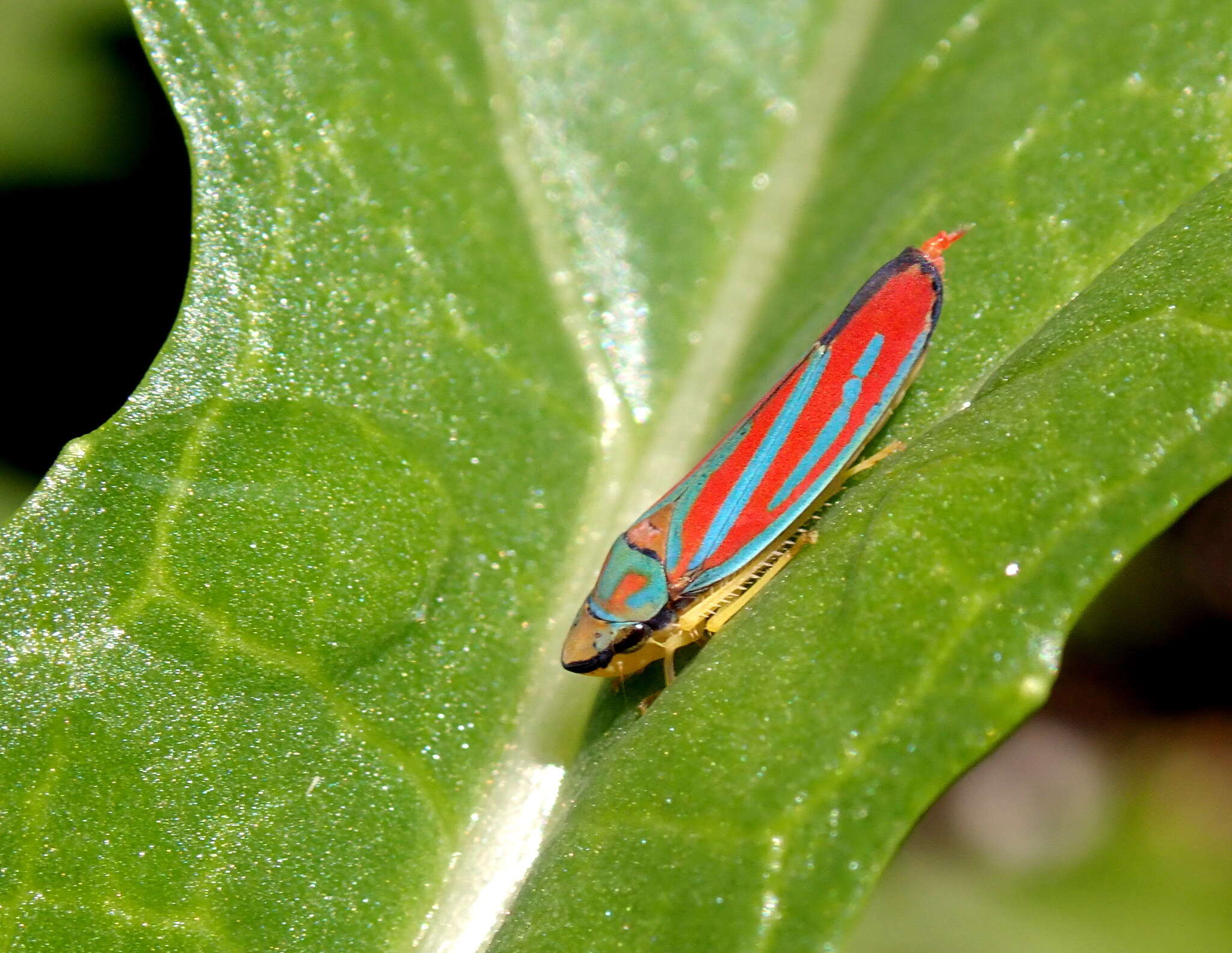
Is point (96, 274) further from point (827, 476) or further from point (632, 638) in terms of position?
point (827, 476)

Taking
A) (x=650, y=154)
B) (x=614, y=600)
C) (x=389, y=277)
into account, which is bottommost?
(x=614, y=600)

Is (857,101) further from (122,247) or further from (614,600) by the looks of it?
(122,247)

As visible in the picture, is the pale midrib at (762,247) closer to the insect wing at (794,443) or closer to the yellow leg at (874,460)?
the insect wing at (794,443)

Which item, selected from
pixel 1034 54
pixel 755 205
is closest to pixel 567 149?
pixel 755 205

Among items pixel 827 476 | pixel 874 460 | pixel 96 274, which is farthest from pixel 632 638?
pixel 96 274

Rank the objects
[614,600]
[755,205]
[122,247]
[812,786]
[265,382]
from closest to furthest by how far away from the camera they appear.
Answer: [812,786], [265,382], [614,600], [755,205], [122,247]

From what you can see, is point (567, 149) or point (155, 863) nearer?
point (155, 863)
